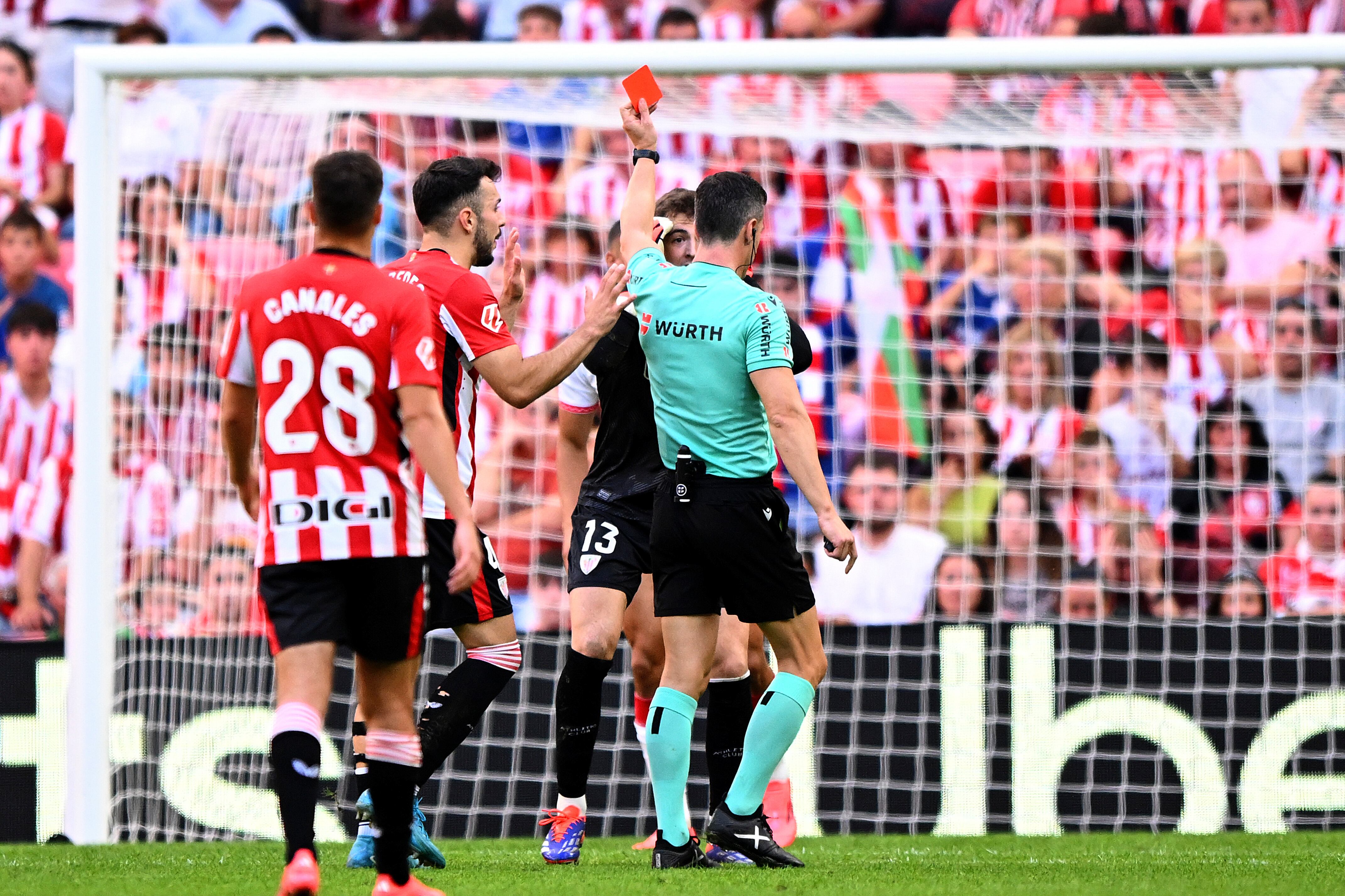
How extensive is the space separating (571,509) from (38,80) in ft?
25.2

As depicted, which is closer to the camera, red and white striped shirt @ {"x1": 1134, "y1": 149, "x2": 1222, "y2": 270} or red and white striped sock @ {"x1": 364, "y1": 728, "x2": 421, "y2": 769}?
red and white striped sock @ {"x1": 364, "y1": 728, "x2": 421, "y2": 769}

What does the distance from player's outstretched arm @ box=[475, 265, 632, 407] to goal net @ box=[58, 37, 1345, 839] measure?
2.39 meters

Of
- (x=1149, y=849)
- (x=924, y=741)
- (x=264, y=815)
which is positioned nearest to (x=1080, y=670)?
(x=924, y=741)

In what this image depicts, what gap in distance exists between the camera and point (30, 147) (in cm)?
1113

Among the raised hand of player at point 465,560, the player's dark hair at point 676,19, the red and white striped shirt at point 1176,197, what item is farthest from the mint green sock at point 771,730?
the player's dark hair at point 676,19

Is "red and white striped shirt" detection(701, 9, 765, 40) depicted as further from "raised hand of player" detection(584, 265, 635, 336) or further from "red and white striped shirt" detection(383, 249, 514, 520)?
"raised hand of player" detection(584, 265, 635, 336)

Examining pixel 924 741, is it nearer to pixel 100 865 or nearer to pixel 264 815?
pixel 264 815

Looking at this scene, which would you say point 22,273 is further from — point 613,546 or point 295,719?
point 295,719

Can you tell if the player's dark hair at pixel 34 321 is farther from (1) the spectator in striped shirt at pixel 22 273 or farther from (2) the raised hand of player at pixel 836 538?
(2) the raised hand of player at pixel 836 538

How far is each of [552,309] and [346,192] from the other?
17.3ft

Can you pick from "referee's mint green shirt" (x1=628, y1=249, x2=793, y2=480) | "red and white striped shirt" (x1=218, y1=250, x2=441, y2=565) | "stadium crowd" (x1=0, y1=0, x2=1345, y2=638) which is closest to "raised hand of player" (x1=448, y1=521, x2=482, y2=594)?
"red and white striped shirt" (x1=218, y1=250, x2=441, y2=565)

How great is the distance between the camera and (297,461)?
3.87 m

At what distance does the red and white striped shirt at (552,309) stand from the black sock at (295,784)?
212 inches

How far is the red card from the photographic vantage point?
5395 millimetres
